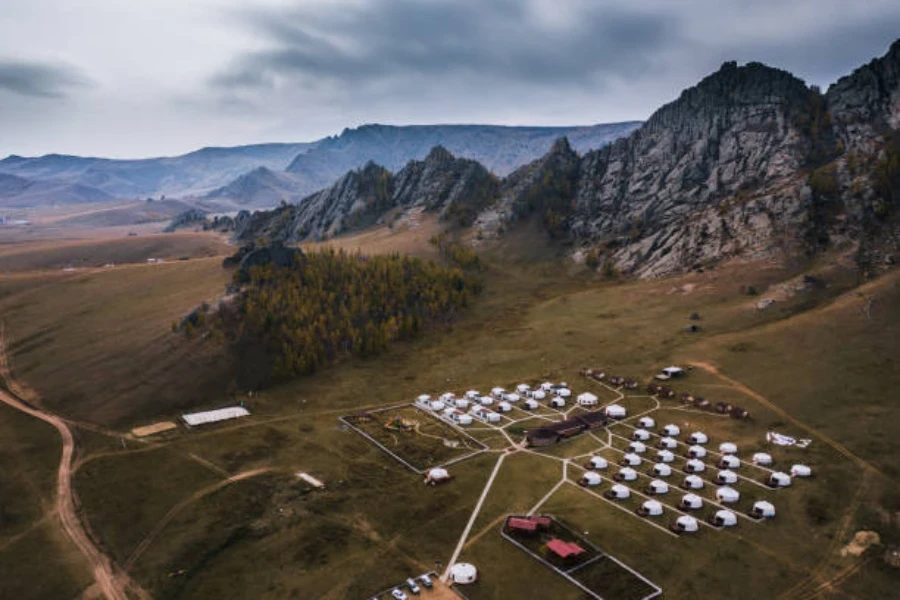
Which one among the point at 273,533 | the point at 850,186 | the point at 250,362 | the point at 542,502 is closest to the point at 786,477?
the point at 542,502

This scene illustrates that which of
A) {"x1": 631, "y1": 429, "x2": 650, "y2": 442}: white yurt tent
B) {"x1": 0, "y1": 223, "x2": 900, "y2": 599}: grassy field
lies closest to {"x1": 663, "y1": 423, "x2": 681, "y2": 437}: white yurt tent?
{"x1": 631, "y1": 429, "x2": 650, "y2": 442}: white yurt tent

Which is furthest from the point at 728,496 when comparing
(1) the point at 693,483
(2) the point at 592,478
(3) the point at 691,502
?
(2) the point at 592,478

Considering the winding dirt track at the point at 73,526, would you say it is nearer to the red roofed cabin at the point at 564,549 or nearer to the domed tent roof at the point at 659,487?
the red roofed cabin at the point at 564,549

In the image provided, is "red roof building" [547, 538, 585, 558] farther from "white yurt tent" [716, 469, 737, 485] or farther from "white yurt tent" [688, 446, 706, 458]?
"white yurt tent" [688, 446, 706, 458]

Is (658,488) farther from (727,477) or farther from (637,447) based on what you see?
(637,447)

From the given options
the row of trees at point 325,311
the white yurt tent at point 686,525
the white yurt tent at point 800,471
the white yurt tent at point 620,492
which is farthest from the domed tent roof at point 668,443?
the row of trees at point 325,311

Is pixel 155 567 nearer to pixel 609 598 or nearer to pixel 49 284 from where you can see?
pixel 609 598
